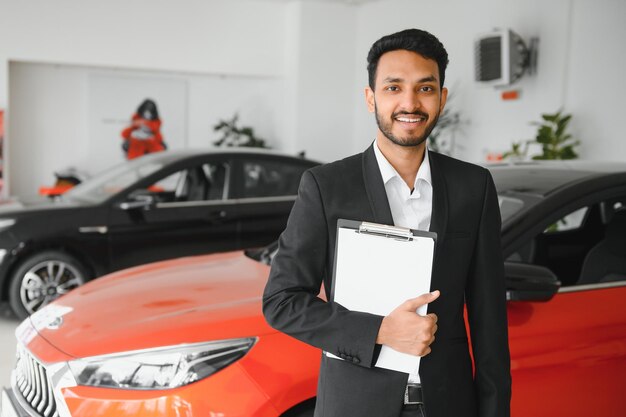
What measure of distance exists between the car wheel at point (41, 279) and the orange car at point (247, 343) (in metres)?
2.28

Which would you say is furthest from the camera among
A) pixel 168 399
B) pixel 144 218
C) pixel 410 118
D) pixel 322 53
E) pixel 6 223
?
pixel 322 53

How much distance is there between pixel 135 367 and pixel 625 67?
5553mm

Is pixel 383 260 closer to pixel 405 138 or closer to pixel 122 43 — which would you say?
pixel 405 138

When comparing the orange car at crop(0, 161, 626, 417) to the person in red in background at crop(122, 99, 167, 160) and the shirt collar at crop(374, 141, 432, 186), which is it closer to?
the shirt collar at crop(374, 141, 432, 186)

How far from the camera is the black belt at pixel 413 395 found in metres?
1.28

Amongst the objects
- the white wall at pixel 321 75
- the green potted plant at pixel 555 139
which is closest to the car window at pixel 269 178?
the green potted plant at pixel 555 139

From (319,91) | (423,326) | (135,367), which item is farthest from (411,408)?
(319,91)

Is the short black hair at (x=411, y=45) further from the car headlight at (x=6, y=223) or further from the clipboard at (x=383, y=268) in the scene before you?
the car headlight at (x=6, y=223)

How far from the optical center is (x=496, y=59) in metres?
6.98

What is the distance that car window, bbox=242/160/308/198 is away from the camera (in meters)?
5.30

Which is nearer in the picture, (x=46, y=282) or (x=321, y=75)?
(x=46, y=282)

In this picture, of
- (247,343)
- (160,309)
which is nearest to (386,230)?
(247,343)

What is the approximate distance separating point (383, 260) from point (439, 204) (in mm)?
184

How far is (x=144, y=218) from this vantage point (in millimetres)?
4980
